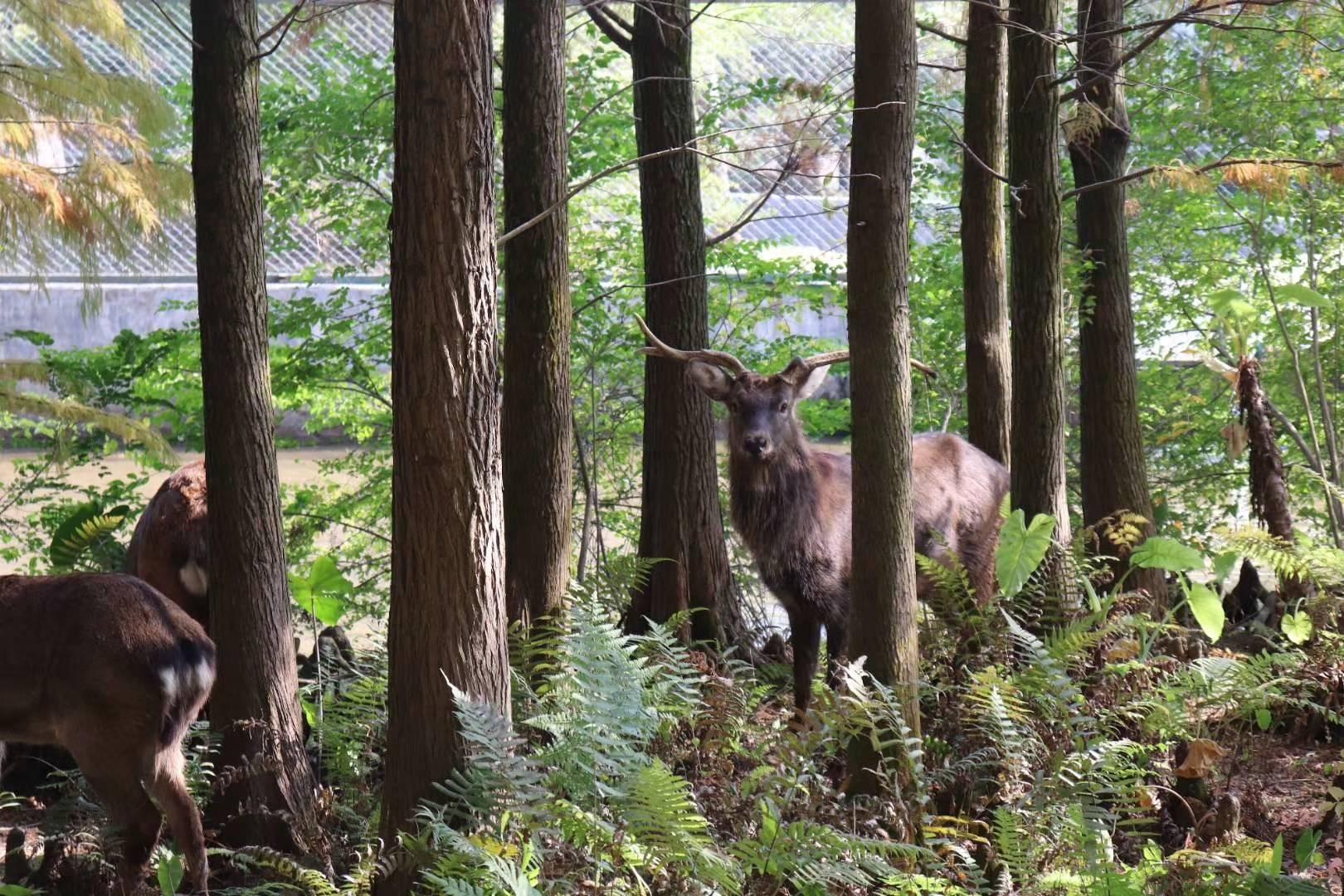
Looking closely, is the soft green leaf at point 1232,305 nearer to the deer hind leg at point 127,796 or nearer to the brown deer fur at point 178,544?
the brown deer fur at point 178,544

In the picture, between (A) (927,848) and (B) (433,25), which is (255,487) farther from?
(A) (927,848)

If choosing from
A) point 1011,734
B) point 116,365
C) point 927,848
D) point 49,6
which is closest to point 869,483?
point 1011,734

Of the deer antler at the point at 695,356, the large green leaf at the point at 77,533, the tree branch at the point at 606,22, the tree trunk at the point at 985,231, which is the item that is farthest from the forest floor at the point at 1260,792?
the tree branch at the point at 606,22

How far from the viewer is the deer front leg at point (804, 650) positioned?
24.5 ft

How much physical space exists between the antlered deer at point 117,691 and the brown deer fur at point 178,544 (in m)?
1.70

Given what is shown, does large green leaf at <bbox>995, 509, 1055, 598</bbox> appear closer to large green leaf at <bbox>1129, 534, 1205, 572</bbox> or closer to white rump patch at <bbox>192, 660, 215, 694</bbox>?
large green leaf at <bbox>1129, 534, 1205, 572</bbox>

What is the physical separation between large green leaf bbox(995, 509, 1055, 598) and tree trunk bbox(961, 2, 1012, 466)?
1982 mm

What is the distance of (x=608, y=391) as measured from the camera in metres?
11.4

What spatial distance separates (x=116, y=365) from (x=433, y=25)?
244 inches

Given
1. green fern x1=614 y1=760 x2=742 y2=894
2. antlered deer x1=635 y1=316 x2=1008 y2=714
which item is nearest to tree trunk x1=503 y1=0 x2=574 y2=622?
antlered deer x1=635 y1=316 x2=1008 y2=714

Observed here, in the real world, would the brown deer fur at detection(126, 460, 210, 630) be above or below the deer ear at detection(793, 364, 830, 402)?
below

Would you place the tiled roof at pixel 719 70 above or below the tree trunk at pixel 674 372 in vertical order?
above

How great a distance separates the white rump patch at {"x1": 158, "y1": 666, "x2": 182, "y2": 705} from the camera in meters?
5.26

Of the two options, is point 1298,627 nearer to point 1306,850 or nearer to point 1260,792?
point 1260,792
